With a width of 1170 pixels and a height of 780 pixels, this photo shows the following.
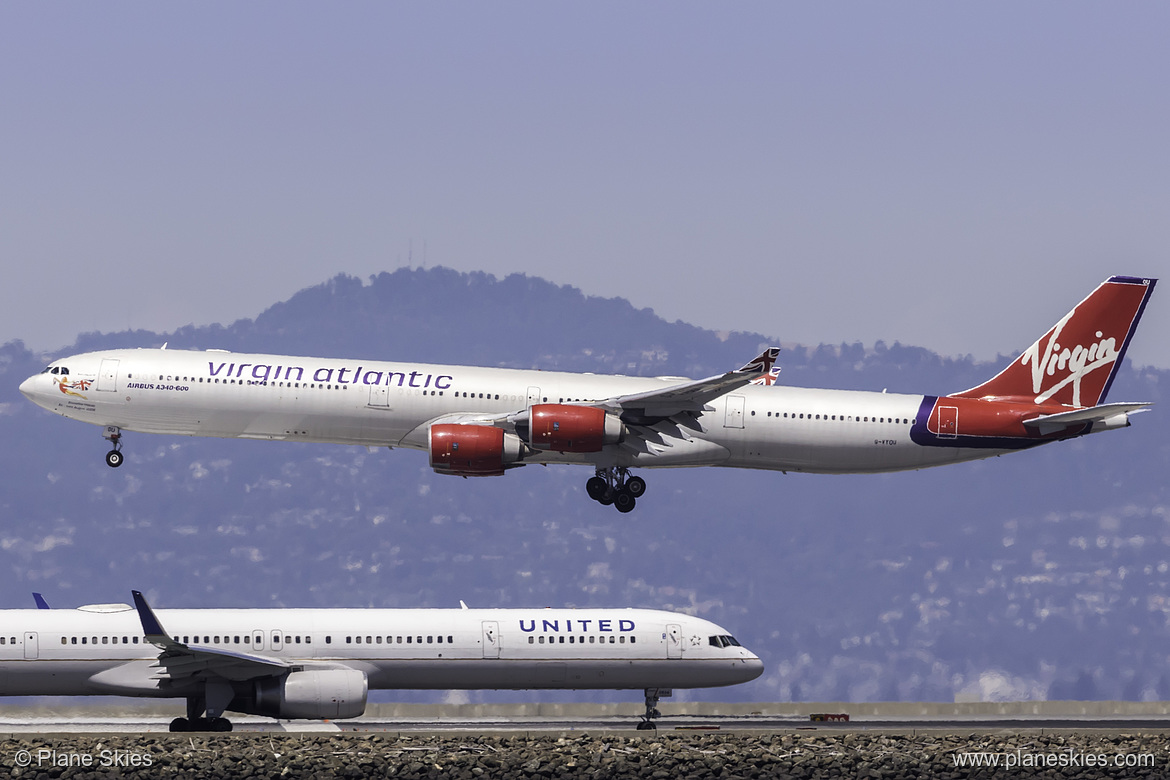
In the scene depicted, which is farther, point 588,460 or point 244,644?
point 588,460

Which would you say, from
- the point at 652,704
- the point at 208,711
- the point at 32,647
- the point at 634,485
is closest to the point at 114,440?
the point at 32,647

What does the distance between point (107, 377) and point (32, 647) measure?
42.9 ft

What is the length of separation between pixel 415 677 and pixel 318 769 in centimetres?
700

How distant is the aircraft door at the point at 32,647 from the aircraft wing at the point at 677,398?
22459 millimetres

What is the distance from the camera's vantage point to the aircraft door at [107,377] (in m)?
67.3

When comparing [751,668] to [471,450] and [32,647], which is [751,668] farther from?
[32,647]

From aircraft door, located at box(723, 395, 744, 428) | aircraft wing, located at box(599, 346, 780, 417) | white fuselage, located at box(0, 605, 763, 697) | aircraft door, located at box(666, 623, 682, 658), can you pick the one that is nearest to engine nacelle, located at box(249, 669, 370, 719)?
white fuselage, located at box(0, 605, 763, 697)

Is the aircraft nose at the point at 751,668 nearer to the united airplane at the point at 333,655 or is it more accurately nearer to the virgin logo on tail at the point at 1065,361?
the united airplane at the point at 333,655

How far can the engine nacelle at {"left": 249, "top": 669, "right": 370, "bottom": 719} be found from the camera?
188ft

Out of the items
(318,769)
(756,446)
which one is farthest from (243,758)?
(756,446)

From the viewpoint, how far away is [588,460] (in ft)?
225

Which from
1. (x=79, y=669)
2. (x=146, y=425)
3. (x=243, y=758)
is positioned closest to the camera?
(x=243, y=758)

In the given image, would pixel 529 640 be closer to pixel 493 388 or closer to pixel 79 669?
pixel 493 388

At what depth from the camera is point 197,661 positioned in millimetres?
56938
